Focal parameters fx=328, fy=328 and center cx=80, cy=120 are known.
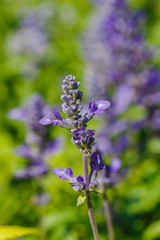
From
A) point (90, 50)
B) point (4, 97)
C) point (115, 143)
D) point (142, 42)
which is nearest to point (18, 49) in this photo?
point (4, 97)

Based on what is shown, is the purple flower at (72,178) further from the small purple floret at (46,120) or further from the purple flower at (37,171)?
the purple flower at (37,171)

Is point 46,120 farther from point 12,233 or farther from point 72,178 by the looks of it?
point 12,233

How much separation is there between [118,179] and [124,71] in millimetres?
1974

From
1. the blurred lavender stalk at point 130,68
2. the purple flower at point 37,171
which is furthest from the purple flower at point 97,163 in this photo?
the blurred lavender stalk at point 130,68

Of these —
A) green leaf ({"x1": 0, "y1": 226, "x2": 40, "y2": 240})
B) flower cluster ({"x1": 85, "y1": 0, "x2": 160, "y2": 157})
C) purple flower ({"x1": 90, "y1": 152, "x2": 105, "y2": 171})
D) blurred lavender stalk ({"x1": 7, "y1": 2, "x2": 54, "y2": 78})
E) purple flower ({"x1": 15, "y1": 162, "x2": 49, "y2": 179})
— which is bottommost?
green leaf ({"x1": 0, "y1": 226, "x2": 40, "y2": 240})

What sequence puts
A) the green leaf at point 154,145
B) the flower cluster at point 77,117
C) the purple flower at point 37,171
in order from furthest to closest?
the green leaf at point 154,145
the purple flower at point 37,171
the flower cluster at point 77,117

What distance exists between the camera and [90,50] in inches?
272

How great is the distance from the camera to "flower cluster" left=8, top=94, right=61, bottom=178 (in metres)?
3.64

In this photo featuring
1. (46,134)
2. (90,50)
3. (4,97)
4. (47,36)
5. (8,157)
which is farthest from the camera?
(47,36)

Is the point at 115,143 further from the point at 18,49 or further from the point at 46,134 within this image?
the point at 18,49

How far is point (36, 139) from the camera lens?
3.76 metres

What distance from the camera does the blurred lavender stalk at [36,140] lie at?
3.64m

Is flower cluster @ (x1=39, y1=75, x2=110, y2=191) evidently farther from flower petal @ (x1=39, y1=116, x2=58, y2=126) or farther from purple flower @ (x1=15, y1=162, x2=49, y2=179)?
purple flower @ (x1=15, y1=162, x2=49, y2=179)

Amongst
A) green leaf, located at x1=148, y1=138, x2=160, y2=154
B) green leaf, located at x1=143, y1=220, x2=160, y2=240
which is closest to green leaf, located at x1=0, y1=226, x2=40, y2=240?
green leaf, located at x1=143, y1=220, x2=160, y2=240
